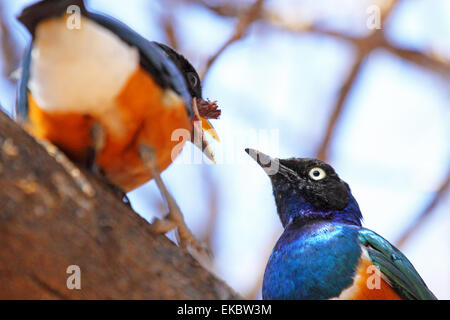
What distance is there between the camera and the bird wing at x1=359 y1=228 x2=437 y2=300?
3.55m

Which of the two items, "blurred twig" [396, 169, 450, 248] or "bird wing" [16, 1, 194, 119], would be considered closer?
"bird wing" [16, 1, 194, 119]

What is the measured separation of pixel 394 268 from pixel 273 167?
3.68 ft

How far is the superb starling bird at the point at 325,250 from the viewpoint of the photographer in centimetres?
347

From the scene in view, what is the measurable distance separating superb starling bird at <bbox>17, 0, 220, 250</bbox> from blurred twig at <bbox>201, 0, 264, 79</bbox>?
7.00ft

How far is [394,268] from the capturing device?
3621 mm

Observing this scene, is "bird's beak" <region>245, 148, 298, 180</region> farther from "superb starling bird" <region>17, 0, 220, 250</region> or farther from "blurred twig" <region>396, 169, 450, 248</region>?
→ "blurred twig" <region>396, 169, 450, 248</region>

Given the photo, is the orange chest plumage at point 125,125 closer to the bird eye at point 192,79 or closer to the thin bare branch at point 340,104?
the bird eye at point 192,79

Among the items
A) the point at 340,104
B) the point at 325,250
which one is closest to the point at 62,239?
the point at 325,250

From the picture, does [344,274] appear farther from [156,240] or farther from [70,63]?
[70,63]

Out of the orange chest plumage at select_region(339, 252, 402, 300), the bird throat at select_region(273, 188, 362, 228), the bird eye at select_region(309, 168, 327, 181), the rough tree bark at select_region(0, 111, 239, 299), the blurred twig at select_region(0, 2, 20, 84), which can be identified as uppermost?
the rough tree bark at select_region(0, 111, 239, 299)

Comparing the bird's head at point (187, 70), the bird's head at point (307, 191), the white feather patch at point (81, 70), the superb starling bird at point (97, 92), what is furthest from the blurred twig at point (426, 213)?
the white feather patch at point (81, 70)

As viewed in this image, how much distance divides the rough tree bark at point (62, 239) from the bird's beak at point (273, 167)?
1.71 metres

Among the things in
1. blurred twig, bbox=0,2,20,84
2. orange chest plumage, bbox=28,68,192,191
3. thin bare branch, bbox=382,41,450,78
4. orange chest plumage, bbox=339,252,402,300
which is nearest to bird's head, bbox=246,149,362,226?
orange chest plumage, bbox=339,252,402,300

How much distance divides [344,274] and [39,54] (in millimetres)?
1964
